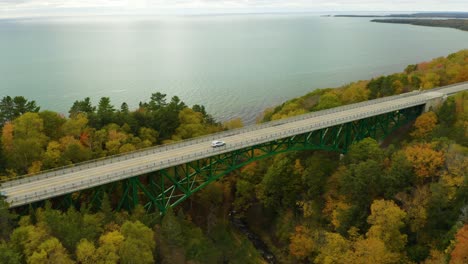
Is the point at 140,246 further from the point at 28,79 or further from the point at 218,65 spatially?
the point at 218,65

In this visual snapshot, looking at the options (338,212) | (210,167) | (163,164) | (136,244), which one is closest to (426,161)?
(338,212)

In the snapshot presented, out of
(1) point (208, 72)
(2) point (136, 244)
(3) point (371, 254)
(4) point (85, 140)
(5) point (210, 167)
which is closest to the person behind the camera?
(2) point (136, 244)

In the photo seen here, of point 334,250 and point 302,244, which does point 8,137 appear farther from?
point 334,250

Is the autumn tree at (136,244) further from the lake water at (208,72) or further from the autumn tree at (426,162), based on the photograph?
the lake water at (208,72)

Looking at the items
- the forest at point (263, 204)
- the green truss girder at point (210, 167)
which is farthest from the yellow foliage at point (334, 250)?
the green truss girder at point (210, 167)

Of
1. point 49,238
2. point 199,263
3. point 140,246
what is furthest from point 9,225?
point 199,263

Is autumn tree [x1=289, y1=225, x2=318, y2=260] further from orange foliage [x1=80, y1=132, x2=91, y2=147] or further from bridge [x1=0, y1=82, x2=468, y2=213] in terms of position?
orange foliage [x1=80, y1=132, x2=91, y2=147]
